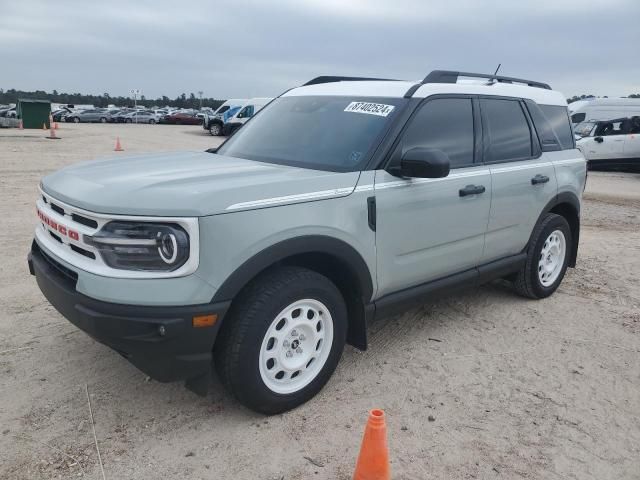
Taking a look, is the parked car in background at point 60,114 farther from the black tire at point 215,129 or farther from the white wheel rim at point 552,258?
the white wheel rim at point 552,258

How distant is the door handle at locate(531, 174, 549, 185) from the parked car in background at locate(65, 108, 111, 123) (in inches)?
1919

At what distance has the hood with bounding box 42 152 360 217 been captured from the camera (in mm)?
2648

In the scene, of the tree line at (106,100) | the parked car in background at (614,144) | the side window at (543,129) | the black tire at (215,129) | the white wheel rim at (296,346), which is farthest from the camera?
the tree line at (106,100)

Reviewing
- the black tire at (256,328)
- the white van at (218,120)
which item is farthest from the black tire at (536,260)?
the white van at (218,120)

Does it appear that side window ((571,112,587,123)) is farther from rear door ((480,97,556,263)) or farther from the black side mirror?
the black side mirror

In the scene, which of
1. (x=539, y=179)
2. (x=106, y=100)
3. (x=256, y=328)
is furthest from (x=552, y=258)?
(x=106, y=100)

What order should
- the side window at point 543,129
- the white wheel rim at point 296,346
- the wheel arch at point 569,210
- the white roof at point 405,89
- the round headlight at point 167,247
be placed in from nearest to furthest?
the round headlight at point 167,247 < the white wheel rim at point 296,346 < the white roof at point 405,89 < the side window at point 543,129 < the wheel arch at point 569,210

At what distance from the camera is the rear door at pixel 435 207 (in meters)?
3.48

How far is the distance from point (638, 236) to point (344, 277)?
21.8 feet

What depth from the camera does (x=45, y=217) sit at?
128 inches

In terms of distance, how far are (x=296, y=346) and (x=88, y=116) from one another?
50342 millimetres

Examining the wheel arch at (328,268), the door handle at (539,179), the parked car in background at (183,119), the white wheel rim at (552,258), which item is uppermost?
the parked car in background at (183,119)

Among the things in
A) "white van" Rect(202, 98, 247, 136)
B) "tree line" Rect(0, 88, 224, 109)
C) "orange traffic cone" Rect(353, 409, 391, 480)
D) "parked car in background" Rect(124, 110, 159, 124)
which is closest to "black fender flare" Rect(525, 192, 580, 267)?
"orange traffic cone" Rect(353, 409, 391, 480)

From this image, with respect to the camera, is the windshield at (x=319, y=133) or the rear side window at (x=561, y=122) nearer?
the windshield at (x=319, y=133)
